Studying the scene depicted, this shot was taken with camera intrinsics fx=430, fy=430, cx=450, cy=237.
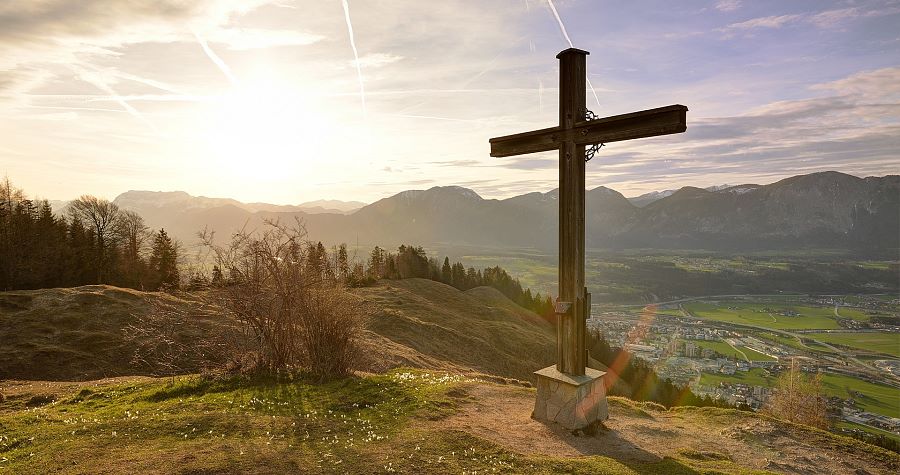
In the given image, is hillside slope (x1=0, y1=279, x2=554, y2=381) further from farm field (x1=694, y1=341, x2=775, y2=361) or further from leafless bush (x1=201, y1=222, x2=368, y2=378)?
farm field (x1=694, y1=341, x2=775, y2=361)

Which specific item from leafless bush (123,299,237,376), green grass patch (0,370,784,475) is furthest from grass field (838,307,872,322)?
leafless bush (123,299,237,376)

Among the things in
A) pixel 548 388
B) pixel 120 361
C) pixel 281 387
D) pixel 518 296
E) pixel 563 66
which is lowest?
pixel 518 296

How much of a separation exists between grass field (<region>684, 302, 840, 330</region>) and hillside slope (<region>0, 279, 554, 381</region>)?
117 meters

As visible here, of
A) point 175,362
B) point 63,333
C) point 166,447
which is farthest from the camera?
point 63,333

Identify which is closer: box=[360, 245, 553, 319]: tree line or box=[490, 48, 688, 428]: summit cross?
box=[490, 48, 688, 428]: summit cross

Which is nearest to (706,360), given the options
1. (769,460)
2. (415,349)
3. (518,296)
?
(518,296)

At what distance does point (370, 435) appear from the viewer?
10.4m

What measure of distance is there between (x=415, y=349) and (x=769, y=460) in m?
27.7

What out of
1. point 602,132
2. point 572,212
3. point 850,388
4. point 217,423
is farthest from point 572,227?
point 850,388

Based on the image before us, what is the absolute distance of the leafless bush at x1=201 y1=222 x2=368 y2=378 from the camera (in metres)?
16.4

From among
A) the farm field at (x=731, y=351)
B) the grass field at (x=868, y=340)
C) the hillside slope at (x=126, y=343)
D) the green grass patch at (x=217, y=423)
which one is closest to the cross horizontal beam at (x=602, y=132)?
the green grass patch at (x=217, y=423)

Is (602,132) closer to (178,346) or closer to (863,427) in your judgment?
(178,346)

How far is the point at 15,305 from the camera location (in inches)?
1155

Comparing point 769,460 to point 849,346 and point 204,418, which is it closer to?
point 204,418
